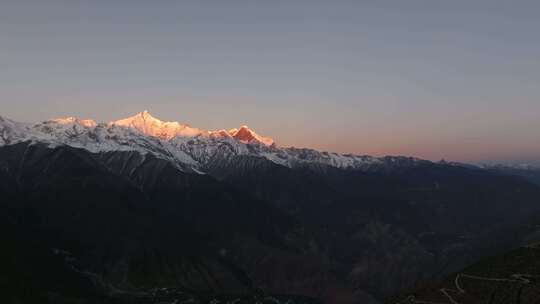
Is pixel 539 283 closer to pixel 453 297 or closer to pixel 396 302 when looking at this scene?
pixel 453 297

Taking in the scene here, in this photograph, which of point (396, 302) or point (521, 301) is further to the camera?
point (396, 302)

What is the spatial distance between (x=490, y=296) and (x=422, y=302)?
2529 cm

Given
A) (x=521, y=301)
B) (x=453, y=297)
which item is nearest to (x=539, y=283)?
(x=521, y=301)

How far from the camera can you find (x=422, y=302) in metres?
192

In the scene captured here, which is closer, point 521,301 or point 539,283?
point 521,301

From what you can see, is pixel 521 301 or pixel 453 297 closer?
pixel 521 301

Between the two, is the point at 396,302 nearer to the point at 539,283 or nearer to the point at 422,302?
the point at 422,302

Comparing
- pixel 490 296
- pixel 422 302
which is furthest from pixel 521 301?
pixel 422 302

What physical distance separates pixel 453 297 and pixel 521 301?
22.5m

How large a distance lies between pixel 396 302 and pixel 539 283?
169 feet

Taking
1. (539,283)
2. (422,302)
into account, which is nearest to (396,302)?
(422,302)

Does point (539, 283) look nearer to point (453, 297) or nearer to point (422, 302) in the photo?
point (453, 297)

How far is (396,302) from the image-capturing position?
653 ft

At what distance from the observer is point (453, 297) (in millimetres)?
198500
